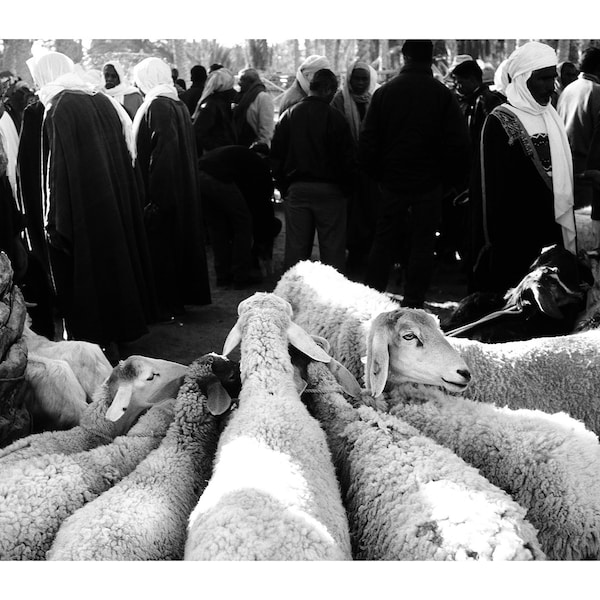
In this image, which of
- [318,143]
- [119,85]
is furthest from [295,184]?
[119,85]

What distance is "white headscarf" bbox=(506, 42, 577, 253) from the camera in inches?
176

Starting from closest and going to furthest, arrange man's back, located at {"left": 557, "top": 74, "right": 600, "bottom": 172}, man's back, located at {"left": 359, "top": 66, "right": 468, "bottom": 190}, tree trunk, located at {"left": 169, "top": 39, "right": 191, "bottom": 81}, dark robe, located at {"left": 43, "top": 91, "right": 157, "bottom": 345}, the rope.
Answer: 1. the rope
2. dark robe, located at {"left": 43, "top": 91, "right": 157, "bottom": 345}
3. man's back, located at {"left": 359, "top": 66, "right": 468, "bottom": 190}
4. man's back, located at {"left": 557, "top": 74, "right": 600, "bottom": 172}
5. tree trunk, located at {"left": 169, "top": 39, "right": 191, "bottom": 81}

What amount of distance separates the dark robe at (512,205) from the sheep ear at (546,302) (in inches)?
28.4

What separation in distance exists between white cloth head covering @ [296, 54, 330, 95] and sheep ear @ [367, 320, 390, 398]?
4.26m

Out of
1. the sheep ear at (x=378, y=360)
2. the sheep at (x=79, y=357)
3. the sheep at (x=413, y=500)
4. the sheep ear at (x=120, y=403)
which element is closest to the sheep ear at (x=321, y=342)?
the sheep ear at (x=378, y=360)

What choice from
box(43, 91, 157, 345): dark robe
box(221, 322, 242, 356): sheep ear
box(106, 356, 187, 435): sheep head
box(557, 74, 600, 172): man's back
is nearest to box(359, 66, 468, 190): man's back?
box(43, 91, 157, 345): dark robe

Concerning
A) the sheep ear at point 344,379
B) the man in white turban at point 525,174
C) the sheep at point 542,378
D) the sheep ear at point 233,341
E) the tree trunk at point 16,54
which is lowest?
the sheep at point 542,378

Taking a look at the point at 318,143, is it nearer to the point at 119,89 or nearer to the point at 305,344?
the point at 119,89

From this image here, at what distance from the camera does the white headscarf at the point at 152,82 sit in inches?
236

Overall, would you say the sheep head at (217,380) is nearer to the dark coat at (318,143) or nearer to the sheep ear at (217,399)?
the sheep ear at (217,399)

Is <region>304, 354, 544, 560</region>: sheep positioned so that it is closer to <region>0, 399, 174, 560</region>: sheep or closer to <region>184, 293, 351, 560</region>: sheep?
<region>184, 293, 351, 560</region>: sheep

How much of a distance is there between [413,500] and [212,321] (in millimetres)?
4368

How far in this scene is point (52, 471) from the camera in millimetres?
2414

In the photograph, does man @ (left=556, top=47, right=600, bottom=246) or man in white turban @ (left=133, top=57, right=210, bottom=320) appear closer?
man in white turban @ (left=133, top=57, right=210, bottom=320)
